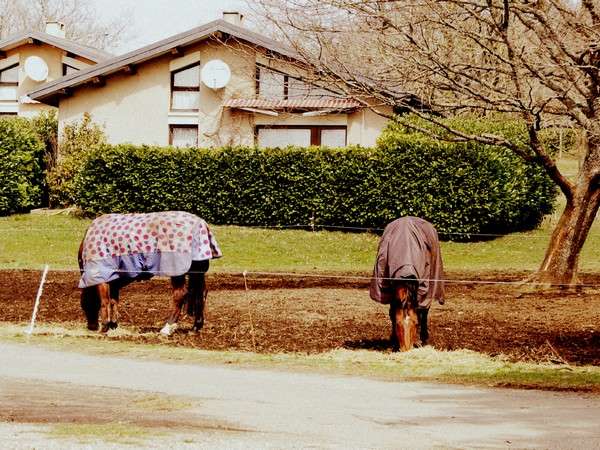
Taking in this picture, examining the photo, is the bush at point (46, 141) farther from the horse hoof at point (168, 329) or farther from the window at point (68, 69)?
the horse hoof at point (168, 329)

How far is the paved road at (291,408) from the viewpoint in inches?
327

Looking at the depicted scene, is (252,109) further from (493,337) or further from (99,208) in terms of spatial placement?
(493,337)

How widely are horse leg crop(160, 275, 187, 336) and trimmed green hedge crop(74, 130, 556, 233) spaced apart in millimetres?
16892

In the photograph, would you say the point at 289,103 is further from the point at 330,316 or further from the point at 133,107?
the point at 330,316

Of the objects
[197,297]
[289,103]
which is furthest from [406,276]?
[289,103]

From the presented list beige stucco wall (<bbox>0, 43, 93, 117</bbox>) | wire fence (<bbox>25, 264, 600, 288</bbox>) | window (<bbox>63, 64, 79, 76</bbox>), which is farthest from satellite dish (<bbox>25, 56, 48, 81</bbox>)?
wire fence (<bbox>25, 264, 600, 288</bbox>)

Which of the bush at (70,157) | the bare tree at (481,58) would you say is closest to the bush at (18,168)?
the bush at (70,157)

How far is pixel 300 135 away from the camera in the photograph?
37500mm

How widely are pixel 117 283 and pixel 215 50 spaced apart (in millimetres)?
23784

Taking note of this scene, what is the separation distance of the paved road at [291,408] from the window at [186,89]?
88.2 ft

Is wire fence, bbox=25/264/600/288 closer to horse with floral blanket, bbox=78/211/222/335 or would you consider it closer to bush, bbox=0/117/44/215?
horse with floral blanket, bbox=78/211/222/335

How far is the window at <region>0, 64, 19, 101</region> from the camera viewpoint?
157ft

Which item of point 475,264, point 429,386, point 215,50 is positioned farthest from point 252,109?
point 429,386

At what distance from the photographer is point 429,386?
11023 millimetres
